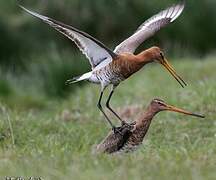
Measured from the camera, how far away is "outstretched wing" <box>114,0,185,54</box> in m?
8.10

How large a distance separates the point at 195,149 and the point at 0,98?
7.22 meters

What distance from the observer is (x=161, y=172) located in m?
5.75

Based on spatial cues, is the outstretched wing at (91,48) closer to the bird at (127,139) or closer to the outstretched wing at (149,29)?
the outstretched wing at (149,29)

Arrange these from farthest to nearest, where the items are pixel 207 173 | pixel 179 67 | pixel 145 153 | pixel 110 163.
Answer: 1. pixel 179 67
2. pixel 145 153
3. pixel 110 163
4. pixel 207 173

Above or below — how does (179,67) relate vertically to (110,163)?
below

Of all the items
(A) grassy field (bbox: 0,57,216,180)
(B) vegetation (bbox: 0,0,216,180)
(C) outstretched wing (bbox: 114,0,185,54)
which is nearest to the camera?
(A) grassy field (bbox: 0,57,216,180)

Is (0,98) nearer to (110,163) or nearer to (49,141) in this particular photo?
(49,141)

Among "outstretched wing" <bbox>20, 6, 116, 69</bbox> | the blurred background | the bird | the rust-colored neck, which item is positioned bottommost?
the blurred background

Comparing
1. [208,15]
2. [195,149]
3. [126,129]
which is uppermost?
[126,129]

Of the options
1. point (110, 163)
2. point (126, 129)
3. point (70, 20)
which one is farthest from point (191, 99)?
point (70, 20)

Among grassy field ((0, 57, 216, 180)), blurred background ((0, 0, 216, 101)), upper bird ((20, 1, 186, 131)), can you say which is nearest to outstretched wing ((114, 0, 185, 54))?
upper bird ((20, 1, 186, 131))

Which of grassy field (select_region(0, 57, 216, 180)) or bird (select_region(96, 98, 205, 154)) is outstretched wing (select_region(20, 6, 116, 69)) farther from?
grassy field (select_region(0, 57, 216, 180))

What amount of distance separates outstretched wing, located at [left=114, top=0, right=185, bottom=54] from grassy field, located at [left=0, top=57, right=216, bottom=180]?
1.07 m

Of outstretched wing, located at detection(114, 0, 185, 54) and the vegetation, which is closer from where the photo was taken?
the vegetation
